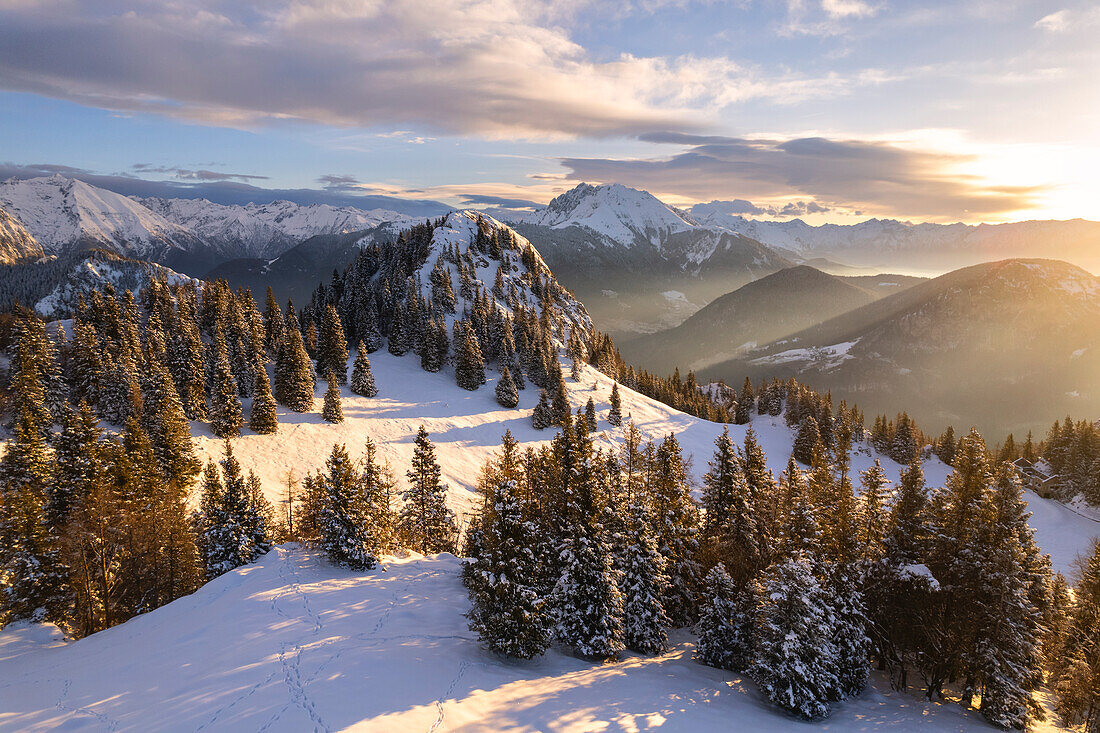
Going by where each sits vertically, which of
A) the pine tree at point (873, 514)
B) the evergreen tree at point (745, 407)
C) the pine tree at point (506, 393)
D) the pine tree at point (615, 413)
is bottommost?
the evergreen tree at point (745, 407)

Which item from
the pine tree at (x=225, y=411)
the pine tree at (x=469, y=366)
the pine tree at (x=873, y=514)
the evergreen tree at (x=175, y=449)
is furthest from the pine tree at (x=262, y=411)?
the pine tree at (x=873, y=514)

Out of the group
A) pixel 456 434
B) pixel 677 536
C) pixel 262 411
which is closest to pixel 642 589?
pixel 677 536

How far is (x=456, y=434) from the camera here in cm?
7969

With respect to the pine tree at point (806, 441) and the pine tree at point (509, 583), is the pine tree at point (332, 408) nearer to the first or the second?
the pine tree at point (509, 583)

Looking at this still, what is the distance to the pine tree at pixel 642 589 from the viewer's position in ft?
91.2

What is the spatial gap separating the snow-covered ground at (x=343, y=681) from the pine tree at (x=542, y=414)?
59.4 meters

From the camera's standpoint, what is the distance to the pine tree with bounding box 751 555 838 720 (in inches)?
→ 906

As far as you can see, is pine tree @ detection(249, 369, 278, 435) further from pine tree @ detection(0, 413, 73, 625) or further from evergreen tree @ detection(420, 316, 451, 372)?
evergreen tree @ detection(420, 316, 451, 372)

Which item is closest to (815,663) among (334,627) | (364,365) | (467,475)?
(334,627)

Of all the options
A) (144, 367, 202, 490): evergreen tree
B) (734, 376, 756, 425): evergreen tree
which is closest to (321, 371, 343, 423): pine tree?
(144, 367, 202, 490): evergreen tree

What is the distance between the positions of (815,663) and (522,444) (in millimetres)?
61285

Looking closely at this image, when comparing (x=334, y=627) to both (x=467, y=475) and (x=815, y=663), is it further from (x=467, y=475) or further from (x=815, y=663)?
(x=467, y=475)

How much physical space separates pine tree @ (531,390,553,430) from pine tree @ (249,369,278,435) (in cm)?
4305

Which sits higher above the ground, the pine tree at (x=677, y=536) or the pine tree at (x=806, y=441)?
the pine tree at (x=677, y=536)
